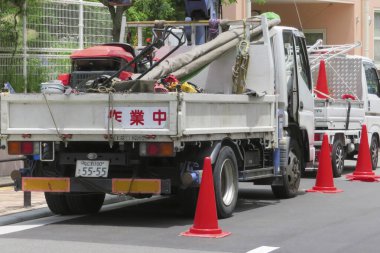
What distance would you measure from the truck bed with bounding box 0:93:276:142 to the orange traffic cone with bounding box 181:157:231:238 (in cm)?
61

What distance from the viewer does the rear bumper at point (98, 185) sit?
11.4m

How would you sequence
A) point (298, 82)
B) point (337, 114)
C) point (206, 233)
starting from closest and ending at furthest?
point (206, 233), point (298, 82), point (337, 114)

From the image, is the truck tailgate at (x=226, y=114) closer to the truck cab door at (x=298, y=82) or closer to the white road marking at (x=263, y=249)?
the truck cab door at (x=298, y=82)

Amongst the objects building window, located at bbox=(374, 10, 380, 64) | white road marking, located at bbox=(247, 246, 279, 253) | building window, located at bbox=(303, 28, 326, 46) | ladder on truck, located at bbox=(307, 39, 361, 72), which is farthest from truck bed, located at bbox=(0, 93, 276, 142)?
building window, located at bbox=(374, 10, 380, 64)

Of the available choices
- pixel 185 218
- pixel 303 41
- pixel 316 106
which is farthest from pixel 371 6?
pixel 185 218

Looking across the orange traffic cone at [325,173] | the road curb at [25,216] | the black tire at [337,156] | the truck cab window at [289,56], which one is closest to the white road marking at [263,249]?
the road curb at [25,216]

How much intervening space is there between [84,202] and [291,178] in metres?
3.66

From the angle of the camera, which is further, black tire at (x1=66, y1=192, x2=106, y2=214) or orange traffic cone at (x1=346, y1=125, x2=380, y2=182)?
orange traffic cone at (x1=346, y1=125, x2=380, y2=182)

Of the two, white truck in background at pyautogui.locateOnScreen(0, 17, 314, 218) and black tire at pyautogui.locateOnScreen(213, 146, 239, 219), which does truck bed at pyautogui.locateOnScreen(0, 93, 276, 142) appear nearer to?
white truck in background at pyautogui.locateOnScreen(0, 17, 314, 218)

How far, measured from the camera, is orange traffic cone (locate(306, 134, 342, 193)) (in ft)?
51.7

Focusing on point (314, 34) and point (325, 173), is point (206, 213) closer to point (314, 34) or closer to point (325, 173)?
point (325, 173)

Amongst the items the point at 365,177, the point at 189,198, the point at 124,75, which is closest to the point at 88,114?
the point at 124,75

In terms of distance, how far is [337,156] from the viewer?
1947cm

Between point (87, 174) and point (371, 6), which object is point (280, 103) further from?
point (371, 6)
